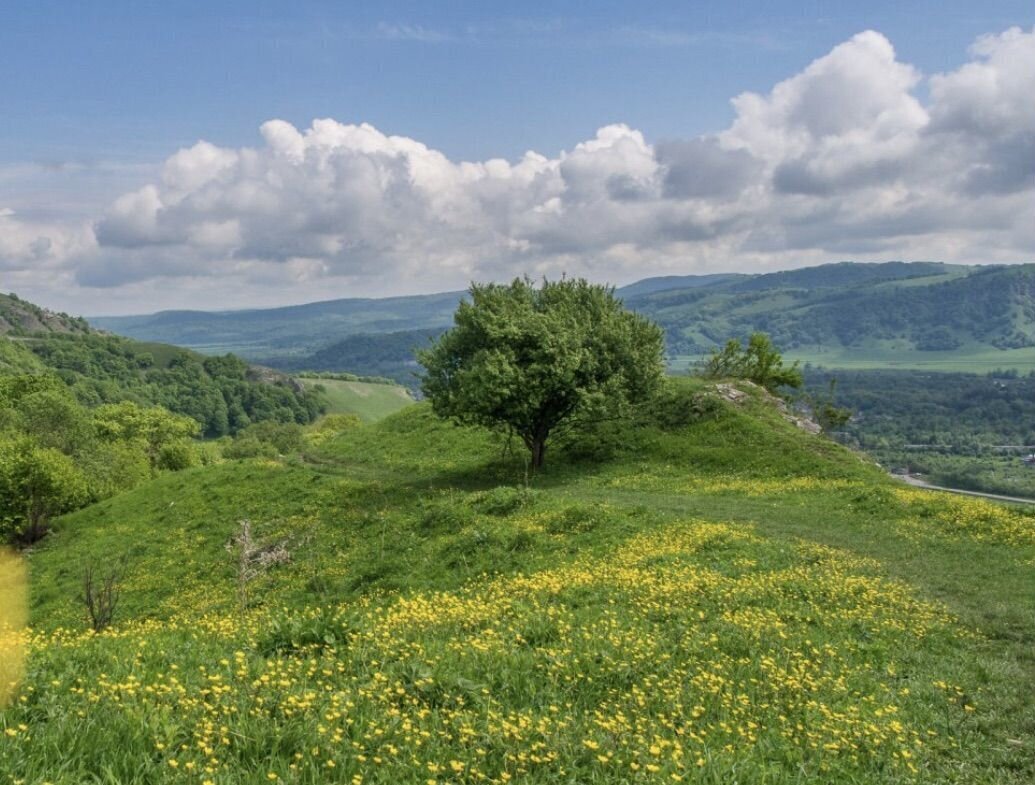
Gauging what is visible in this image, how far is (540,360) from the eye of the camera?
4375 centimetres

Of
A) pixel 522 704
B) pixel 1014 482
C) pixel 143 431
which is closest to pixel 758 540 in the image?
pixel 522 704

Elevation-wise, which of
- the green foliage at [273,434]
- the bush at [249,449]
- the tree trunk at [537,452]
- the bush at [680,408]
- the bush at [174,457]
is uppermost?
the bush at [680,408]

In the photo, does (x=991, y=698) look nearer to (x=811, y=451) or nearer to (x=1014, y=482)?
(x=811, y=451)

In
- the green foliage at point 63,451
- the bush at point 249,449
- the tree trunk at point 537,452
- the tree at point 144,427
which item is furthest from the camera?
the bush at point 249,449

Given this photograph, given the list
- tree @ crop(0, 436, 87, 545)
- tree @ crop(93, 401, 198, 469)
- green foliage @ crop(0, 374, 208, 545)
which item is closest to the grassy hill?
tree @ crop(0, 436, 87, 545)

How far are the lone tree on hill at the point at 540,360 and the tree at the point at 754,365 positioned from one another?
Answer: 89.1 feet

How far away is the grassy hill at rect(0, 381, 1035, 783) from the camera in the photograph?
8273 mm

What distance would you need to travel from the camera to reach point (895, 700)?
12359 millimetres

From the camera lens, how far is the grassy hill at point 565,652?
8273 millimetres

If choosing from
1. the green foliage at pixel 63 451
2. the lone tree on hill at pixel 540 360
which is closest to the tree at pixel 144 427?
the green foliage at pixel 63 451

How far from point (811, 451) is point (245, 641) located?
43393mm

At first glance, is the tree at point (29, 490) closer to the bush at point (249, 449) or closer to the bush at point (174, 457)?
the bush at point (174, 457)

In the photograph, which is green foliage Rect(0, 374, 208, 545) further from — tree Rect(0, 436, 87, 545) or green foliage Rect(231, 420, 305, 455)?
green foliage Rect(231, 420, 305, 455)

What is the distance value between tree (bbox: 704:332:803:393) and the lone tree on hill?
27166mm
